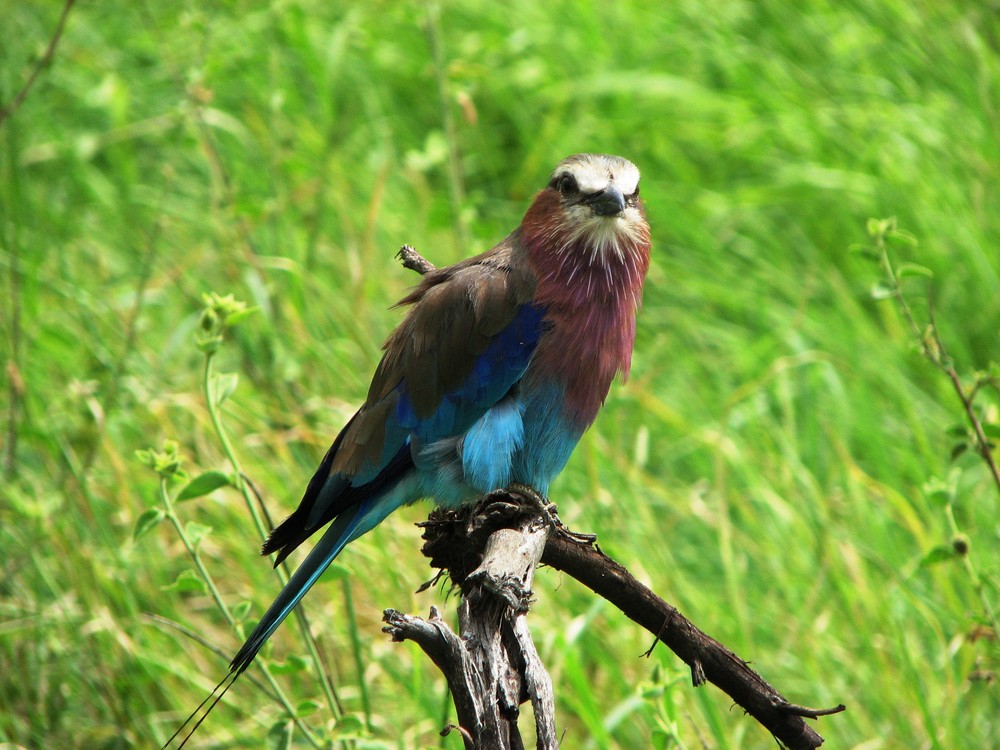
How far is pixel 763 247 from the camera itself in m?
5.21

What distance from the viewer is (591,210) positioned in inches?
114

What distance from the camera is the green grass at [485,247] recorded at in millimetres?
3510

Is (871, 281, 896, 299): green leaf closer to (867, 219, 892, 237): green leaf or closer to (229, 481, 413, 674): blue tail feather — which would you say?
(867, 219, 892, 237): green leaf

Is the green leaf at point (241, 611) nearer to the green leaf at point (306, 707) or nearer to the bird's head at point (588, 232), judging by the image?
the green leaf at point (306, 707)

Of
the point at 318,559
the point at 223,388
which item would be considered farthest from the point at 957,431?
the point at 223,388

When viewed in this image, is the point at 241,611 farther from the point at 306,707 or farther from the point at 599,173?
the point at 599,173

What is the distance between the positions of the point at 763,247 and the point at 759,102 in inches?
32.6

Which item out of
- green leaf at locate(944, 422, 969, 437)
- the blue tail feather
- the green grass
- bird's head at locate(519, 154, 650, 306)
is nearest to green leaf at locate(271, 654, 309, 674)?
the blue tail feather

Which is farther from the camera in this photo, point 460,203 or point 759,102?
point 759,102

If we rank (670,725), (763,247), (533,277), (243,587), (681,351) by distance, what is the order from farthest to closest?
(763,247) → (681,351) → (243,587) → (533,277) → (670,725)

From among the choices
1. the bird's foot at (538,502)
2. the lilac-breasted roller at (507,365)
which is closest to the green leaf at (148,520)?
the lilac-breasted roller at (507,365)

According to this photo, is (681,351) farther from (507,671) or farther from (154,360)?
(507,671)

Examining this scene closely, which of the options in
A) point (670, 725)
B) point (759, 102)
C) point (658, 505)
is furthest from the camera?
point (759, 102)

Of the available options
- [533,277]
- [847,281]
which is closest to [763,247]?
[847,281]
